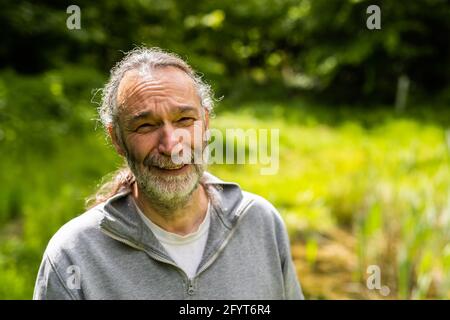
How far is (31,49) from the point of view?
8.77 metres

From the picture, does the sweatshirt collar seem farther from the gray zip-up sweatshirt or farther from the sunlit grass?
the sunlit grass

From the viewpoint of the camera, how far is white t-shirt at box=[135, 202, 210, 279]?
1601 mm

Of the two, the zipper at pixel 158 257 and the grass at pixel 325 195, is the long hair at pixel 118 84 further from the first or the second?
the grass at pixel 325 195

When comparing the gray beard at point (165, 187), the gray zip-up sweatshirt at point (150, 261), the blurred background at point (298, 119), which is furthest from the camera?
the blurred background at point (298, 119)

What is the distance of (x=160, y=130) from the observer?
1.59m

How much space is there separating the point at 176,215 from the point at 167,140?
0.74 ft

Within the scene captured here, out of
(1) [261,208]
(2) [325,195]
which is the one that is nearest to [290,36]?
(2) [325,195]

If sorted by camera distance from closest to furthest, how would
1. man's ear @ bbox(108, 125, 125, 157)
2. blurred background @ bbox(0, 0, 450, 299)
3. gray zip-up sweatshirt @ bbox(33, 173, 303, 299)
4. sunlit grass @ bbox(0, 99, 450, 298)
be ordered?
gray zip-up sweatshirt @ bbox(33, 173, 303, 299)
man's ear @ bbox(108, 125, 125, 157)
sunlit grass @ bbox(0, 99, 450, 298)
blurred background @ bbox(0, 0, 450, 299)

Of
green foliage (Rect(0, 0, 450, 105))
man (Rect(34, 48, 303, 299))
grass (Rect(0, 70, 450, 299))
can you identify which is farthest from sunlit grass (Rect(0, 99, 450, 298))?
green foliage (Rect(0, 0, 450, 105))

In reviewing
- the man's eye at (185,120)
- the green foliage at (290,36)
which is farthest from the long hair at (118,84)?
the green foliage at (290,36)

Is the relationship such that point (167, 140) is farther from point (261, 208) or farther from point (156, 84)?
point (261, 208)

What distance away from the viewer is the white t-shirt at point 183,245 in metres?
1.60

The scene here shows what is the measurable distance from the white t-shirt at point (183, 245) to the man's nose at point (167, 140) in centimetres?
21

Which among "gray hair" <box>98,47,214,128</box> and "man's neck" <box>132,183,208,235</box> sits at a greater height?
"gray hair" <box>98,47,214,128</box>
